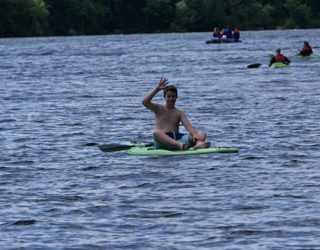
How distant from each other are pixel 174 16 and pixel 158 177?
444 feet

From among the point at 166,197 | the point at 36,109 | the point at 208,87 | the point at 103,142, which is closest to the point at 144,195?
the point at 166,197

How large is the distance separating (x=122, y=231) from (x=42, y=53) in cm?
7143

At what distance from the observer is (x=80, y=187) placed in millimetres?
18953

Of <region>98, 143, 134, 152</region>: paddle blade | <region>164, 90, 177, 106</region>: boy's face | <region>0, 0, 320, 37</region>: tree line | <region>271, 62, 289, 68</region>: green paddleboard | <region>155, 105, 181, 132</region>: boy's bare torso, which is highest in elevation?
<region>164, 90, 177, 106</region>: boy's face

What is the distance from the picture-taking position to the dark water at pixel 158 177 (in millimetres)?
15070

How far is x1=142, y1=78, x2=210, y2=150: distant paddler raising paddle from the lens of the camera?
2208 cm

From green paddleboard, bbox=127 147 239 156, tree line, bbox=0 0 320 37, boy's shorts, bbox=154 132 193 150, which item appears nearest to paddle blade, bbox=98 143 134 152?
green paddleboard, bbox=127 147 239 156

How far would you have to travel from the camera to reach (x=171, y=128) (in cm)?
2242

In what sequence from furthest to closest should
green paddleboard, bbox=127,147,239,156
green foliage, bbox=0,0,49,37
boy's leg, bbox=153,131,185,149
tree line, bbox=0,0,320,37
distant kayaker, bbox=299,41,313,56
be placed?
tree line, bbox=0,0,320,37 → green foliage, bbox=0,0,49,37 → distant kayaker, bbox=299,41,313,56 → boy's leg, bbox=153,131,185,149 → green paddleboard, bbox=127,147,239,156

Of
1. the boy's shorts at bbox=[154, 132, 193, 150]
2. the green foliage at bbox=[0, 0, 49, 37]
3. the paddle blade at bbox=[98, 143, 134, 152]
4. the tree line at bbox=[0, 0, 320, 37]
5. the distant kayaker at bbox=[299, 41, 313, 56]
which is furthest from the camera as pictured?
the tree line at bbox=[0, 0, 320, 37]

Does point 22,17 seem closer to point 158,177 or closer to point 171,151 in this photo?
point 171,151

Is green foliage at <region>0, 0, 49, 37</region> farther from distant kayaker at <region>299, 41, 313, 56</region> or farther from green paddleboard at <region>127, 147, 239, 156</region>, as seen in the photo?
green paddleboard at <region>127, 147, 239, 156</region>

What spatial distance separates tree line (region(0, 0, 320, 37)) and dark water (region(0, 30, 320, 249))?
11026cm

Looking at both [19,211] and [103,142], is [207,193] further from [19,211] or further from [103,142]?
[103,142]
